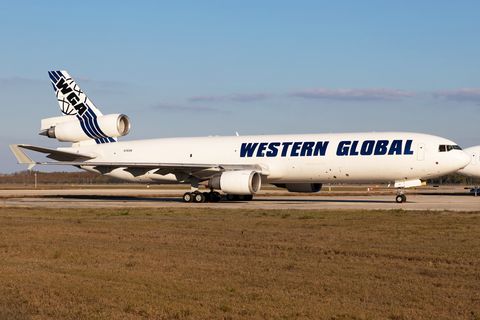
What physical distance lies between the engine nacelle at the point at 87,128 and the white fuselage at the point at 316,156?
138 cm

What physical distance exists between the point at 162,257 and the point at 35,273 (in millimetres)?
2438

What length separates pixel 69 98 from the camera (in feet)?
114

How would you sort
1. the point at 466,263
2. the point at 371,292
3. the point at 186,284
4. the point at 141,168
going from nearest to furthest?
the point at 371,292 < the point at 186,284 < the point at 466,263 < the point at 141,168

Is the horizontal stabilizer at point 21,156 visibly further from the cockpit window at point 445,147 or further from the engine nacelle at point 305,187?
the cockpit window at point 445,147

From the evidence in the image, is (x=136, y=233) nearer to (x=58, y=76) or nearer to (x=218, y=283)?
(x=218, y=283)

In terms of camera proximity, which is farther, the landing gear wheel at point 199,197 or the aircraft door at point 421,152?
the landing gear wheel at point 199,197

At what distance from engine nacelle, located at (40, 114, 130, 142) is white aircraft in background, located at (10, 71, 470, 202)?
70mm

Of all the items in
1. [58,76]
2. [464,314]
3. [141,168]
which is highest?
[58,76]

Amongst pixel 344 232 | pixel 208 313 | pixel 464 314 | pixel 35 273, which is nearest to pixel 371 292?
pixel 464 314

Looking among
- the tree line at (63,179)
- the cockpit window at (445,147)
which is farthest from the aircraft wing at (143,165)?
the tree line at (63,179)

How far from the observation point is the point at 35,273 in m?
7.95

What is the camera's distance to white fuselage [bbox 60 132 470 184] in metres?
26.9

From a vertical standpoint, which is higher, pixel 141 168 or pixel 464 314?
pixel 141 168

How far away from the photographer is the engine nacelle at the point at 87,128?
1344 inches
